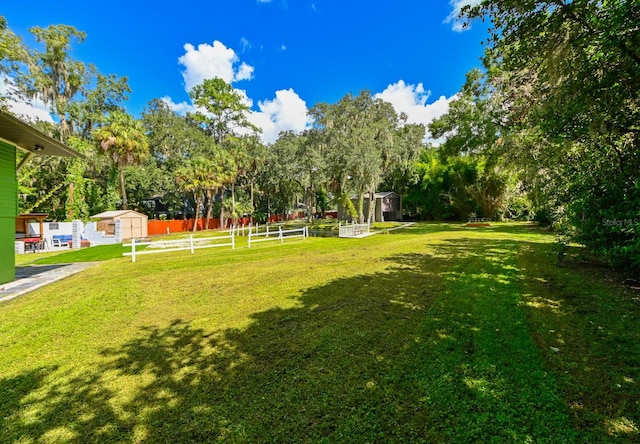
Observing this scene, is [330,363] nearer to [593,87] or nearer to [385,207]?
[593,87]

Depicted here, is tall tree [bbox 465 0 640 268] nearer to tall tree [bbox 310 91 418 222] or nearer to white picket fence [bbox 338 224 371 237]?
white picket fence [bbox 338 224 371 237]

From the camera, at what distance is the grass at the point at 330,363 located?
8.05 ft

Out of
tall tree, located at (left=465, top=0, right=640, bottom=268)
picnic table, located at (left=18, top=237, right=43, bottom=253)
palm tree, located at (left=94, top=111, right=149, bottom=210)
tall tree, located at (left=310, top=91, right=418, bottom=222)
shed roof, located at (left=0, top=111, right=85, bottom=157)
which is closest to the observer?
tall tree, located at (left=465, top=0, right=640, bottom=268)

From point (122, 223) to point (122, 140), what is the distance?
6.61 meters

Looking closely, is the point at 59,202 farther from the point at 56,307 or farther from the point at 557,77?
the point at 557,77

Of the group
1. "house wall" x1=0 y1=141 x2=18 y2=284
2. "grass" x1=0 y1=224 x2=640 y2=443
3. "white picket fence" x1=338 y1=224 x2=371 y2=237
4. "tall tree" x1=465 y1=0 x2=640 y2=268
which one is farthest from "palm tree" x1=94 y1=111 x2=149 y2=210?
"tall tree" x1=465 y1=0 x2=640 y2=268

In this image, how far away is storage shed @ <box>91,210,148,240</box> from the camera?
2156 cm

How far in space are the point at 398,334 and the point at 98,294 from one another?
632cm

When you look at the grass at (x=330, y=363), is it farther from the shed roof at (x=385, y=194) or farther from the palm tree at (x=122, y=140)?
the shed roof at (x=385, y=194)

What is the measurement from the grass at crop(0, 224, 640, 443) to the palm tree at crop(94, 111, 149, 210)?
67.1 feet

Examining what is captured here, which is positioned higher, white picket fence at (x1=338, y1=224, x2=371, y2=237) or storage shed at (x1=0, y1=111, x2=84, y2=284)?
storage shed at (x1=0, y1=111, x2=84, y2=284)

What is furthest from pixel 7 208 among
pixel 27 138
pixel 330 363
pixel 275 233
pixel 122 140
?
pixel 122 140

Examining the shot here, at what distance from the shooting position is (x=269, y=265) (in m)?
9.11

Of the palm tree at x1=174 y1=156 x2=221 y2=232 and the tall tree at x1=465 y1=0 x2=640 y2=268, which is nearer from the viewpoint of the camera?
the tall tree at x1=465 y1=0 x2=640 y2=268
